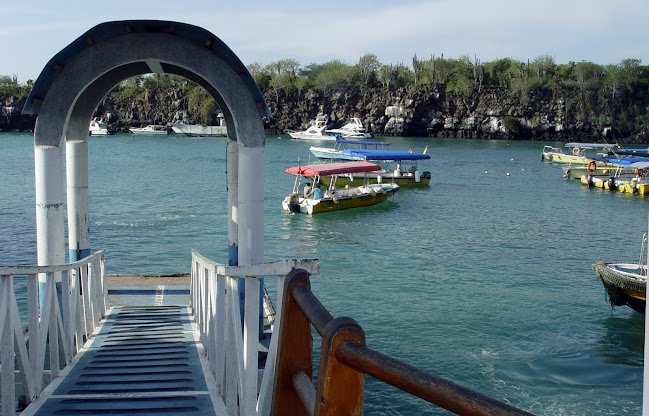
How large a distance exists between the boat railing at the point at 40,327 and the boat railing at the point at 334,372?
327cm

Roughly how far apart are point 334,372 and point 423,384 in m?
0.48

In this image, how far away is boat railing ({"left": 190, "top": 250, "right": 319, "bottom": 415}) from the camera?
399cm

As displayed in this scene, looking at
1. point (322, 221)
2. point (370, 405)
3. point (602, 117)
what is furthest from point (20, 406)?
point (602, 117)

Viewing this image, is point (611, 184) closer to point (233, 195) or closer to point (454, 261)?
point (454, 261)

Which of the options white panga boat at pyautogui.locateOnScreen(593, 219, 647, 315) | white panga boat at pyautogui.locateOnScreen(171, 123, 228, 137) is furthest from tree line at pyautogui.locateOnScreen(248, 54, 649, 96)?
white panga boat at pyautogui.locateOnScreen(593, 219, 647, 315)

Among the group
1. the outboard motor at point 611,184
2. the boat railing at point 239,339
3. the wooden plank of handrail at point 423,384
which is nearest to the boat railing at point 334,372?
the wooden plank of handrail at point 423,384

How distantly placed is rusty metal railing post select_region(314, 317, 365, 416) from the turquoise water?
8813 millimetres

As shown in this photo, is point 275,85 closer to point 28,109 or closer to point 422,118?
point 422,118

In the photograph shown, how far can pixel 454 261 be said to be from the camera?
22828mm

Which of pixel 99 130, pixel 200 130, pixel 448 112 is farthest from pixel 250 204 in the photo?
pixel 448 112

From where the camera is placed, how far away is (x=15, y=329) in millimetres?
5723

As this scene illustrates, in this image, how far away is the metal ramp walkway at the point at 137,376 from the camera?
581cm

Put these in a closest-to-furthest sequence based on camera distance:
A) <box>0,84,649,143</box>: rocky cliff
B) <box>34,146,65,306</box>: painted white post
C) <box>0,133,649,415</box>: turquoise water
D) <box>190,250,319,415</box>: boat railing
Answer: <box>190,250,319,415</box>: boat railing → <box>34,146,65,306</box>: painted white post → <box>0,133,649,415</box>: turquoise water → <box>0,84,649,143</box>: rocky cliff

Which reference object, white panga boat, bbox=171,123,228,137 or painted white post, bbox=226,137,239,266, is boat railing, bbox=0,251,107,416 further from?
white panga boat, bbox=171,123,228,137
